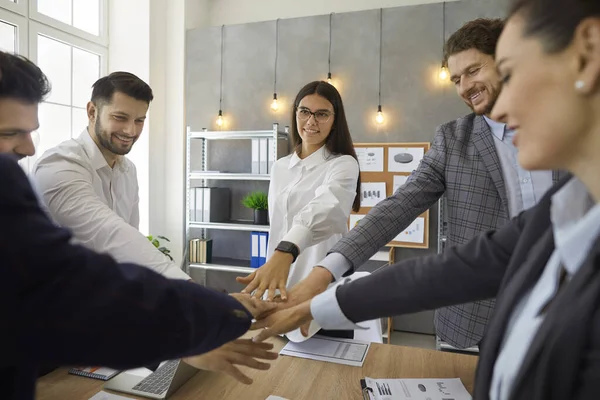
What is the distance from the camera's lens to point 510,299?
77 centimetres

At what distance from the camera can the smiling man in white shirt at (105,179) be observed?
1.66 meters

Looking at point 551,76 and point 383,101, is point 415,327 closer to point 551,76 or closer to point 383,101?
point 383,101

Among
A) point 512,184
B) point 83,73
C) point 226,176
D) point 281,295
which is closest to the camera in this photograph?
point 281,295

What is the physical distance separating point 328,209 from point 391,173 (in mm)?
2308

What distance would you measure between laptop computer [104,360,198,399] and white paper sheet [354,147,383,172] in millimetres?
3216

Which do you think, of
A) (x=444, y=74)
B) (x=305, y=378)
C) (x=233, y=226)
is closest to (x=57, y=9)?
(x=233, y=226)

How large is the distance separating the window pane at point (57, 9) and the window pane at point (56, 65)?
24 centimetres

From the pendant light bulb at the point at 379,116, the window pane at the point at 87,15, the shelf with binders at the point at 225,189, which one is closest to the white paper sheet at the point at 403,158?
the pendant light bulb at the point at 379,116

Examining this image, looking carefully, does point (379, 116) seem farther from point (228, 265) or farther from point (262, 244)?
point (228, 265)

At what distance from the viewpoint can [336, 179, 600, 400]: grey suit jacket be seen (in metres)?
0.55

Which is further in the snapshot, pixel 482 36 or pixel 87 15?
pixel 87 15

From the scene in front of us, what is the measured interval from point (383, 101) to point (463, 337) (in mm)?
2917

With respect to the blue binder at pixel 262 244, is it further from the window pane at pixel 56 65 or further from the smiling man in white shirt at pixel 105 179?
the window pane at pixel 56 65

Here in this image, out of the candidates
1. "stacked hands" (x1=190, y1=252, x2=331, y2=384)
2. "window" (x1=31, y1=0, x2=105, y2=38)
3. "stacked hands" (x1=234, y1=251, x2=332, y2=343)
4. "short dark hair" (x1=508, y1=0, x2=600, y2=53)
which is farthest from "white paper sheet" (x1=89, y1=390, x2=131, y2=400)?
"window" (x1=31, y1=0, x2=105, y2=38)
